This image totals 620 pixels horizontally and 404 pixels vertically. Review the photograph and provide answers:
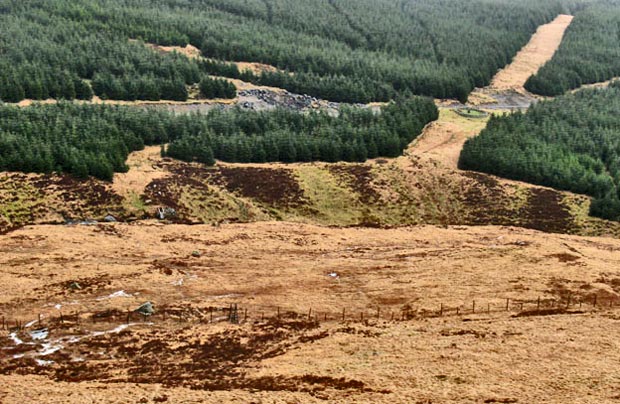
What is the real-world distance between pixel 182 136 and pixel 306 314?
45991 millimetres

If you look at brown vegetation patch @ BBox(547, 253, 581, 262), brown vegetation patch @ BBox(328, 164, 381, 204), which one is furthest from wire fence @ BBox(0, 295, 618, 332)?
brown vegetation patch @ BBox(328, 164, 381, 204)

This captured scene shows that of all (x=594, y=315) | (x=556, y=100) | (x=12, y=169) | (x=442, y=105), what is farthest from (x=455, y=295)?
(x=442, y=105)

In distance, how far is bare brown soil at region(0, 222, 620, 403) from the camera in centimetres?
3791

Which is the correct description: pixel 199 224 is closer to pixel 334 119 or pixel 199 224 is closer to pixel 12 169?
pixel 12 169

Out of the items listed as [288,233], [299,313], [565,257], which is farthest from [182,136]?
[565,257]

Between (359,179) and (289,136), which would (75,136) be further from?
(359,179)

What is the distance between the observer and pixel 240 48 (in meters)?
150

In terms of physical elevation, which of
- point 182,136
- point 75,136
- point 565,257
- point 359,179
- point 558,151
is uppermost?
point 75,136

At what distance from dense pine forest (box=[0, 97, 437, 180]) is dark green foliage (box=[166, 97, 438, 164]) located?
0.12m

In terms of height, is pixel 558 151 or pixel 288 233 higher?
pixel 558 151

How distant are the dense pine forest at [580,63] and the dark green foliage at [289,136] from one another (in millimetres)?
63111

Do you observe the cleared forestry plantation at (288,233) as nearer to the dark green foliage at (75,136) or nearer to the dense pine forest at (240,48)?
the dark green foliage at (75,136)

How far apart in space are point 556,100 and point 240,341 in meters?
96.0

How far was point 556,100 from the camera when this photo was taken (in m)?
123
